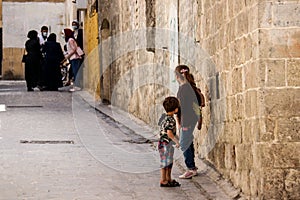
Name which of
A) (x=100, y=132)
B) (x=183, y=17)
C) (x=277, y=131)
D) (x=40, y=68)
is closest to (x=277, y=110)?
(x=277, y=131)

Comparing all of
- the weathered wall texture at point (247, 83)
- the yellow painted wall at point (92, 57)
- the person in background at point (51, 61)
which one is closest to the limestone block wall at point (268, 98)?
the weathered wall texture at point (247, 83)

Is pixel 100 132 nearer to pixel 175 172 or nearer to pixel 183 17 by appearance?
pixel 183 17

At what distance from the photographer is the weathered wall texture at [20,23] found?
111 feet

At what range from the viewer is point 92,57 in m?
22.2

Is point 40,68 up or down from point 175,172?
up

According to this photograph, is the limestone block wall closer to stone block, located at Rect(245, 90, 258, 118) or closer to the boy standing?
stone block, located at Rect(245, 90, 258, 118)

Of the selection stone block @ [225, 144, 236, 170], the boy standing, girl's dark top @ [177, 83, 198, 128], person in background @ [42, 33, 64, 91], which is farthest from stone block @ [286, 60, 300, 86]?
person in background @ [42, 33, 64, 91]

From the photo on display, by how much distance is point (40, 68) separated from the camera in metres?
21.6

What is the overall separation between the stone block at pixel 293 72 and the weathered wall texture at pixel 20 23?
2719 cm

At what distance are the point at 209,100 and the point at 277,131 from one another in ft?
7.95

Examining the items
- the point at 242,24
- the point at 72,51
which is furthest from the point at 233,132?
the point at 72,51

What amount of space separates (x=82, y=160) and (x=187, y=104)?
192cm

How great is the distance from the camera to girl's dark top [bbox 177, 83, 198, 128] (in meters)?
9.33

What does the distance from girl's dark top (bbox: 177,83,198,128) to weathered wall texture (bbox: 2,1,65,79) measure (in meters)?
25.1
